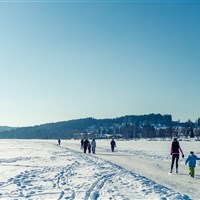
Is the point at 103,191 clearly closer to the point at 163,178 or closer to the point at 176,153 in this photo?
the point at 163,178

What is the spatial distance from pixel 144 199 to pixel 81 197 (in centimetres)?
184

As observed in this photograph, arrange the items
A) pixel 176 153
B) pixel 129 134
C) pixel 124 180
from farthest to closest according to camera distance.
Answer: pixel 129 134
pixel 176 153
pixel 124 180

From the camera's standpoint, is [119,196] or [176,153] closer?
[119,196]

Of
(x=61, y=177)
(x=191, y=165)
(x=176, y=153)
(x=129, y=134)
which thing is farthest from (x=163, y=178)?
(x=129, y=134)

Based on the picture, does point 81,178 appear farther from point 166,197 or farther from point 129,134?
point 129,134

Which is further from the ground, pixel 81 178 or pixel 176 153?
pixel 176 153

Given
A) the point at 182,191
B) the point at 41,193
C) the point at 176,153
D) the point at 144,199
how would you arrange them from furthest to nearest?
the point at 176,153 < the point at 182,191 < the point at 41,193 < the point at 144,199

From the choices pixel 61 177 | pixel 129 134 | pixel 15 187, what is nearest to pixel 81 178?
pixel 61 177

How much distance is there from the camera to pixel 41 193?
10.8m

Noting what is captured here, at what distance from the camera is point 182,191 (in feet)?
38.0

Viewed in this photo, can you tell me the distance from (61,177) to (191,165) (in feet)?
19.6

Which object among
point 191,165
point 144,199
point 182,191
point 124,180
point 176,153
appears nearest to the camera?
point 144,199

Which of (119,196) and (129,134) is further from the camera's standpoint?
(129,134)

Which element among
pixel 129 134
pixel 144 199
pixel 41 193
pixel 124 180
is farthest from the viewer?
pixel 129 134
